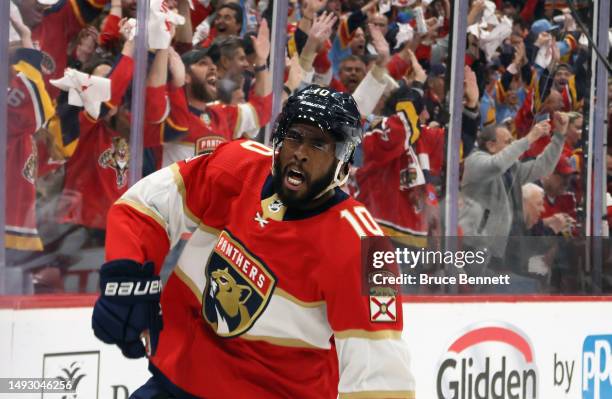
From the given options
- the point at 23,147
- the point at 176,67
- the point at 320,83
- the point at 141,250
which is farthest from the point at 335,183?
the point at 320,83

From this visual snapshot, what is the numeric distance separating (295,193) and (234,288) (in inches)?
9.8

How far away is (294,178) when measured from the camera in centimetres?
199

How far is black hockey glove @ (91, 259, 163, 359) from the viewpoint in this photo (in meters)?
1.97

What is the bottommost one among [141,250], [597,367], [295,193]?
[597,367]

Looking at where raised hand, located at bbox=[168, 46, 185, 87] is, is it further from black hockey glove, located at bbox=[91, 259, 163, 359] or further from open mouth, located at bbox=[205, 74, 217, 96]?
black hockey glove, located at bbox=[91, 259, 163, 359]

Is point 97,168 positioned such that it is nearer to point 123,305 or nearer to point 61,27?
point 61,27

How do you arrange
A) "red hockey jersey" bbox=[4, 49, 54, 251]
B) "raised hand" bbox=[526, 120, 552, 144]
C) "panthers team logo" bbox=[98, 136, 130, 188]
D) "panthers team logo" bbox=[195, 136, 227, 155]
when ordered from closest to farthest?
"red hockey jersey" bbox=[4, 49, 54, 251], "panthers team logo" bbox=[98, 136, 130, 188], "panthers team logo" bbox=[195, 136, 227, 155], "raised hand" bbox=[526, 120, 552, 144]

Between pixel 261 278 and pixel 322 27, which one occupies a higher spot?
pixel 322 27

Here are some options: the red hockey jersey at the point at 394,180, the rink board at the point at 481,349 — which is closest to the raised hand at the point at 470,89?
the red hockey jersey at the point at 394,180

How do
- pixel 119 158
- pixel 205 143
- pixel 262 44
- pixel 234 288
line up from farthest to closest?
pixel 262 44 → pixel 205 143 → pixel 119 158 → pixel 234 288

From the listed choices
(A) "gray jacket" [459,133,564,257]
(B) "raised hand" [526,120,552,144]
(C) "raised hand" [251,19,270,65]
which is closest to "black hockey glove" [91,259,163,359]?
(C) "raised hand" [251,19,270,65]

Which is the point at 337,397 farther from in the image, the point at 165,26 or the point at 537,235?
the point at 537,235

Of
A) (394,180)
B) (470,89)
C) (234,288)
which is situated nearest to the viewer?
(234,288)

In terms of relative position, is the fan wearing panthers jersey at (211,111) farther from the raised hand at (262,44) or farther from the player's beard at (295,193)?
the player's beard at (295,193)
